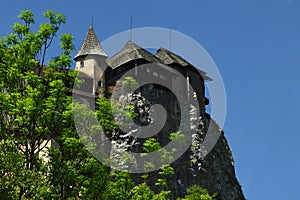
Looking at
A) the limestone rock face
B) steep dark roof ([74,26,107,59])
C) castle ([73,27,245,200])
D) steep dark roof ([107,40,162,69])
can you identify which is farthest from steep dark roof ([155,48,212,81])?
steep dark roof ([74,26,107,59])

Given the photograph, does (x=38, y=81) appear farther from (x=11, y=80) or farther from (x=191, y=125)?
(x=191, y=125)

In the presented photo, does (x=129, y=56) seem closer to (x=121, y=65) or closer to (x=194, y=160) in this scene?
(x=121, y=65)

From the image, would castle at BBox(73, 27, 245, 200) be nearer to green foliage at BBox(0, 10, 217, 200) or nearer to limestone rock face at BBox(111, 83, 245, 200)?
limestone rock face at BBox(111, 83, 245, 200)

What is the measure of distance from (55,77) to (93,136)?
8.76 ft

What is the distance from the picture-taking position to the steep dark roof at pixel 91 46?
5700 centimetres

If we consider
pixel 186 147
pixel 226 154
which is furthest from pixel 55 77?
pixel 226 154

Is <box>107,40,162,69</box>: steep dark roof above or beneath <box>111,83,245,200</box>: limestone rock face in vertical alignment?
above

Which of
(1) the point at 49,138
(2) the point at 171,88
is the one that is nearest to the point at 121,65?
Result: (2) the point at 171,88

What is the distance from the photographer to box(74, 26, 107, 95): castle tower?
54500 mm

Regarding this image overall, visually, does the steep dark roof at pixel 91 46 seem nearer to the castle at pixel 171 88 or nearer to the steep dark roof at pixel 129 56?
the castle at pixel 171 88

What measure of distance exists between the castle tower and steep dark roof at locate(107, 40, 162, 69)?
1.18 m

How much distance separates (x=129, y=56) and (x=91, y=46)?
4.52m

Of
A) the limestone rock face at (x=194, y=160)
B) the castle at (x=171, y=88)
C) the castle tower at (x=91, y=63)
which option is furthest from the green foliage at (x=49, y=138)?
the castle tower at (x=91, y=63)

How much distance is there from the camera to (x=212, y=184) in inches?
2147
